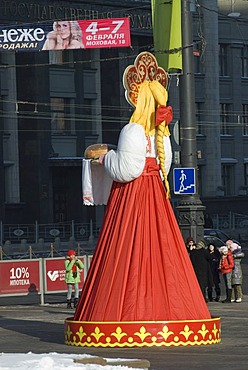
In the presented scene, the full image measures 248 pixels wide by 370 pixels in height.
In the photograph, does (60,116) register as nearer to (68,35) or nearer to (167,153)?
(68,35)

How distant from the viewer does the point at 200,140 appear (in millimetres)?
68312

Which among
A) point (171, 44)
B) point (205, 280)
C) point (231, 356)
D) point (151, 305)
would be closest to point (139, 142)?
point (151, 305)

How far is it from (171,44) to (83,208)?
3597 centimetres

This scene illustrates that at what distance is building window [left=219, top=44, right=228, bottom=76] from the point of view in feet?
229

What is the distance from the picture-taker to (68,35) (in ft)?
127

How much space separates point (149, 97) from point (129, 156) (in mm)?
1097

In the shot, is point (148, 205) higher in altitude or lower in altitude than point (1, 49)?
lower

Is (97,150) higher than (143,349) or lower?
higher

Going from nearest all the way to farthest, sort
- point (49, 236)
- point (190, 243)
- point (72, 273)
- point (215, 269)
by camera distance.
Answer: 1. point (190, 243)
2. point (72, 273)
3. point (215, 269)
4. point (49, 236)

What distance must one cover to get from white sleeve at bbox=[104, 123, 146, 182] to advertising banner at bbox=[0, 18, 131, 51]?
72.8 feet

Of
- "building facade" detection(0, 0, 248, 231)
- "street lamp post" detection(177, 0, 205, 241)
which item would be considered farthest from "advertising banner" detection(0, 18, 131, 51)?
"building facade" detection(0, 0, 248, 231)

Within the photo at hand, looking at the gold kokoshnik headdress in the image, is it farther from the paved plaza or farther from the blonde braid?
the paved plaza

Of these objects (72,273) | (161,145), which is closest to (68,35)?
(72,273)

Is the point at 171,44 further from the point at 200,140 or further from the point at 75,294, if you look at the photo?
the point at 200,140
